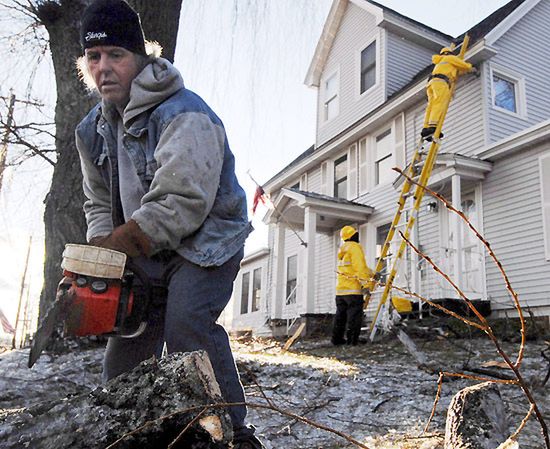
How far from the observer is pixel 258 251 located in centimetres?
1941

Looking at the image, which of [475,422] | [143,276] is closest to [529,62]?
[475,422]

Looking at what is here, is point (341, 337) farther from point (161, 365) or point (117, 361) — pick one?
point (161, 365)

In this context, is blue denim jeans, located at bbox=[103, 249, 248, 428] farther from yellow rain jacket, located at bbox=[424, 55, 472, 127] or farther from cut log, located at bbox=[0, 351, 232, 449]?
yellow rain jacket, located at bbox=[424, 55, 472, 127]

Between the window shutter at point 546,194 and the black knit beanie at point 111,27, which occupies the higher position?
the window shutter at point 546,194

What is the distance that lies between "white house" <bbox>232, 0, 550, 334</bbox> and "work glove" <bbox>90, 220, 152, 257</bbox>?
7.41m

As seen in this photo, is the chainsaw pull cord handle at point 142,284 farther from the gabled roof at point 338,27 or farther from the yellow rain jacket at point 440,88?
the gabled roof at point 338,27

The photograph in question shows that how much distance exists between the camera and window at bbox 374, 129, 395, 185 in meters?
13.0

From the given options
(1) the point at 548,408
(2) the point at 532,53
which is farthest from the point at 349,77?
(1) the point at 548,408

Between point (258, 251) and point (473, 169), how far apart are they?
34.6ft

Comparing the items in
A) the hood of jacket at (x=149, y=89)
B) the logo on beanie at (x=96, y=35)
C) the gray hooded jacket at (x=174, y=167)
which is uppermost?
the logo on beanie at (x=96, y=35)

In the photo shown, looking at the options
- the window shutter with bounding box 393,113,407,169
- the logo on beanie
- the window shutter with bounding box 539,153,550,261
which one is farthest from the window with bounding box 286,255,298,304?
the logo on beanie

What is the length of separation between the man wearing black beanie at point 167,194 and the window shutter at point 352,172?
12462mm

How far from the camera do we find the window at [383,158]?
13.0 m

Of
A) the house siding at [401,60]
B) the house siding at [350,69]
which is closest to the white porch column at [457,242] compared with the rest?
the house siding at [350,69]
